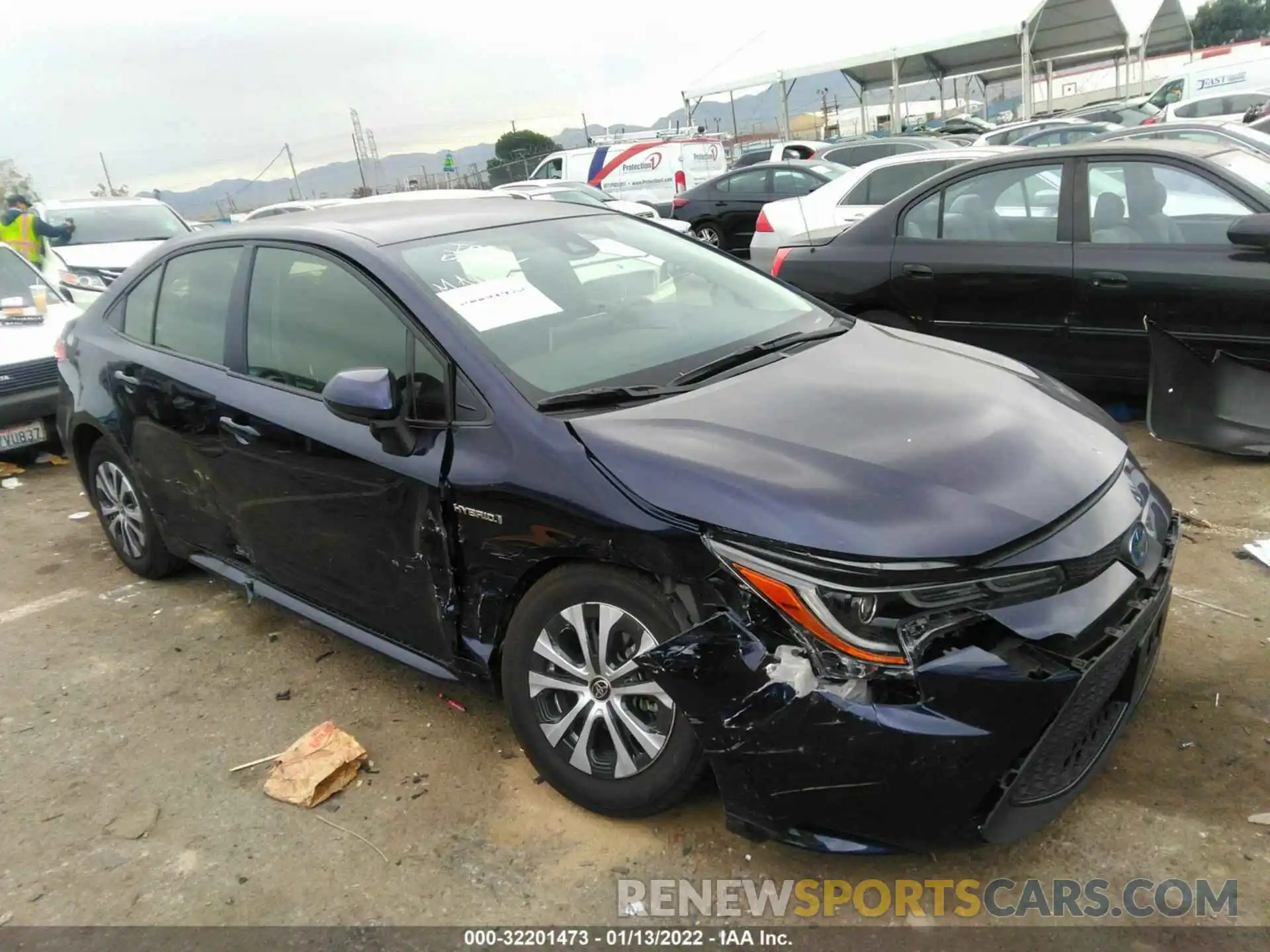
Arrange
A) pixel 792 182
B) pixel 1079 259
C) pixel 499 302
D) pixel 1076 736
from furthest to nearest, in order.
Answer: pixel 792 182, pixel 1079 259, pixel 499 302, pixel 1076 736

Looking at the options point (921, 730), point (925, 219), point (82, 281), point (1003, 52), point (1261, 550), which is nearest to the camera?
point (921, 730)

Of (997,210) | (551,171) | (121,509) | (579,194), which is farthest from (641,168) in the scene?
(121,509)

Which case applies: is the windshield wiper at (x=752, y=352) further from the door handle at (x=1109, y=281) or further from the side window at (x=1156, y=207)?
→ the side window at (x=1156, y=207)

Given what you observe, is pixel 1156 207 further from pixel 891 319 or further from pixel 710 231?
pixel 710 231

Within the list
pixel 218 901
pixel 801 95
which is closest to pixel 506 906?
pixel 218 901

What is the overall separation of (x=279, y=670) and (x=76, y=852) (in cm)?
103

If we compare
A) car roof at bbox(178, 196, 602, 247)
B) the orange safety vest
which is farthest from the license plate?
the orange safety vest

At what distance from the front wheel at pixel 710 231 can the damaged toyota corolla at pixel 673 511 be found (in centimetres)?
1146

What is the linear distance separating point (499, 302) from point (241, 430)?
115cm

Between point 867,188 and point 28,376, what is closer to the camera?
point 28,376

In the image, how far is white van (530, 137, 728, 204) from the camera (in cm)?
2152

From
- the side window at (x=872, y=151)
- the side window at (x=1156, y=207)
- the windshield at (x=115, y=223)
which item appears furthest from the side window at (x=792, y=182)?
the side window at (x=1156, y=207)

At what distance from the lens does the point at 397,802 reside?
295 cm

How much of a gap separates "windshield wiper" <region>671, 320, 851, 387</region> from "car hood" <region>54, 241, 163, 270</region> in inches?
393
